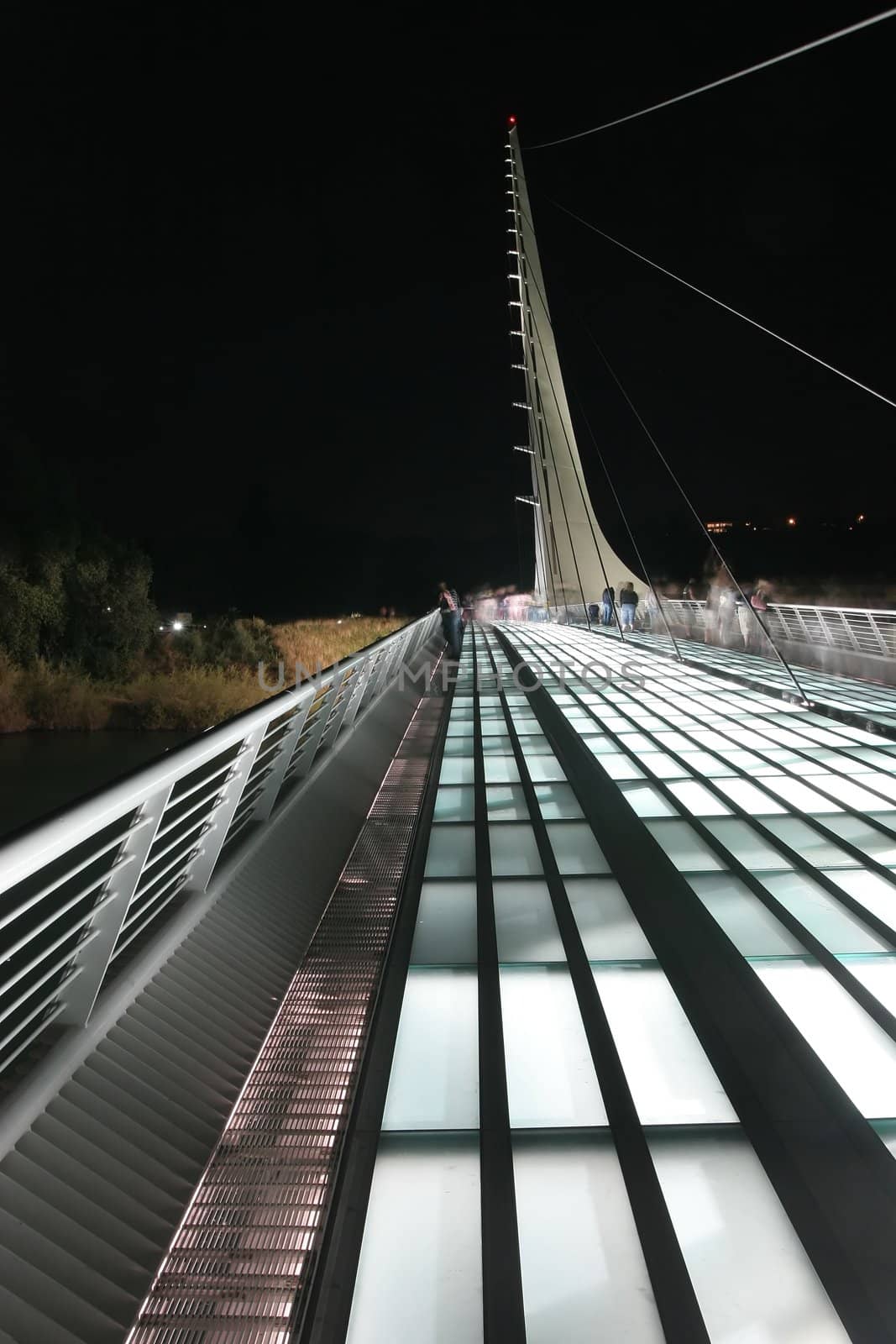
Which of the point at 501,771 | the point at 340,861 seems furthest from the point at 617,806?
the point at 340,861

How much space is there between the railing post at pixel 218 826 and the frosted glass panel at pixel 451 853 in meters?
1.39

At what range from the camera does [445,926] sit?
3789 mm

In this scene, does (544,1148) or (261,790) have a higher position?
(261,790)

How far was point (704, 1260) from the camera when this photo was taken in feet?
6.25

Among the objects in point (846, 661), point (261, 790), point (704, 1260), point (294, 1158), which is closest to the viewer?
point (704, 1260)

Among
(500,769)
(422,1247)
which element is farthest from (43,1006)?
(500,769)

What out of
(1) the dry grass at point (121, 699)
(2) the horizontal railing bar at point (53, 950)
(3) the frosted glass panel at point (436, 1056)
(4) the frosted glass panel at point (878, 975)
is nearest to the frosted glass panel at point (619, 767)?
(4) the frosted glass panel at point (878, 975)

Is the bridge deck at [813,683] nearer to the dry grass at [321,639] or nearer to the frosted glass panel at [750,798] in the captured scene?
the frosted glass panel at [750,798]

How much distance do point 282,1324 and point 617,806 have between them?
4203 mm

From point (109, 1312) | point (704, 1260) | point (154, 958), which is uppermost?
point (154, 958)

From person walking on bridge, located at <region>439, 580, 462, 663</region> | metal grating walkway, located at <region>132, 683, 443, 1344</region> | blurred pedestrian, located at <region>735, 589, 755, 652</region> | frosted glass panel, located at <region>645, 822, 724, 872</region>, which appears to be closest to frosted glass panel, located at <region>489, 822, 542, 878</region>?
frosted glass panel, located at <region>645, 822, 724, 872</region>

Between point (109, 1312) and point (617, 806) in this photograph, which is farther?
point (617, 806)

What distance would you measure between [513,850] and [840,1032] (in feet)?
7.47

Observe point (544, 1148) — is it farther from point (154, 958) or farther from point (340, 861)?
point (340, 861)
